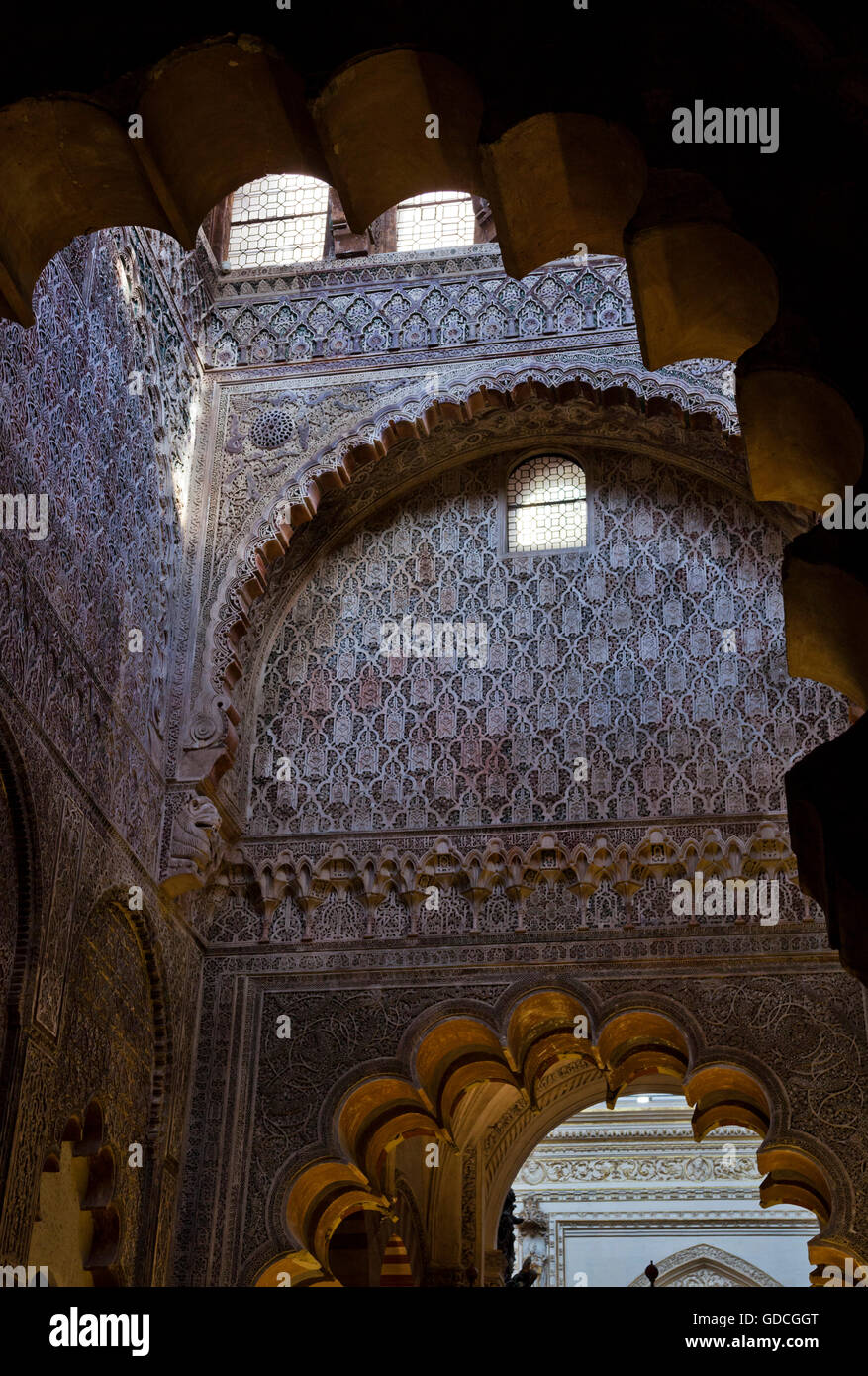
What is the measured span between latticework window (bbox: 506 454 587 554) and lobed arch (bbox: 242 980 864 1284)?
2.66 meters

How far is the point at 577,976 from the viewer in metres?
7.39

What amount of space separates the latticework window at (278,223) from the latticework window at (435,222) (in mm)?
521

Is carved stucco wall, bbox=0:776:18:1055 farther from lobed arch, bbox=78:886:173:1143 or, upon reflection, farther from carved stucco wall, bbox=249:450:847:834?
carved stucco wall, bbox=249:450:847:834

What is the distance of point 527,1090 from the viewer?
8148mm

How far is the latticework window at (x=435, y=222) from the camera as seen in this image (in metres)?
9.24

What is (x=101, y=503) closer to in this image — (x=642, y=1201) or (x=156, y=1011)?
(x=156, y=1011)

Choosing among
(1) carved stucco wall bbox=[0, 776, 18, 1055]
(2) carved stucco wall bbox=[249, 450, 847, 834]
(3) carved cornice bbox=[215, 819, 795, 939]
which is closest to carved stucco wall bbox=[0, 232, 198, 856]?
(1) carved stucco wall bbox=[0, 776, 18, 1055]

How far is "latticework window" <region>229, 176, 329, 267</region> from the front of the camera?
9.38 m

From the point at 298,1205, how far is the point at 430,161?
5.45 meters

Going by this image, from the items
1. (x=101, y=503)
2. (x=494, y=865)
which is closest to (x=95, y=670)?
(x=101, y=503)

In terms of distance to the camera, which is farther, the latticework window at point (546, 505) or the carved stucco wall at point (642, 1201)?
the carved stucco wall at point (642, 1201)

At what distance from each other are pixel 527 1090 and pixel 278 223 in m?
5.64

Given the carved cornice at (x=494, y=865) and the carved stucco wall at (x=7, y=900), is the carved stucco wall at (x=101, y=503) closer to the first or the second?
the carved stucco wall at (x=7, y=900)

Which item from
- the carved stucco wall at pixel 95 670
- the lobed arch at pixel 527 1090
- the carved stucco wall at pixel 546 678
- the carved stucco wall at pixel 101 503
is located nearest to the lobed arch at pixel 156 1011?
the carved stucco wall at pixel 95 670
